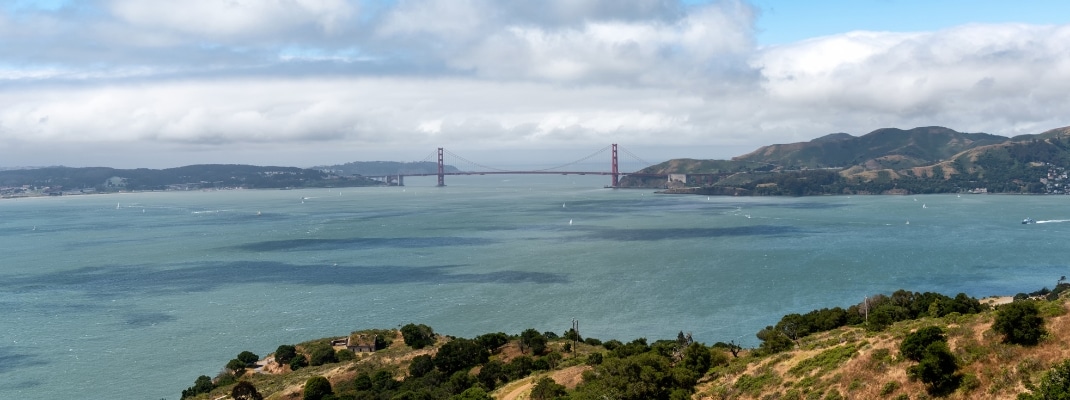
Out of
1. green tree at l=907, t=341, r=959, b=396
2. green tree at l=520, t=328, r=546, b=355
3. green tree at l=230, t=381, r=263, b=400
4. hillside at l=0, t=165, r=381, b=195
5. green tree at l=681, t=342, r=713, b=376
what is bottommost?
green tree at l=230, t=381, r=263, b=400

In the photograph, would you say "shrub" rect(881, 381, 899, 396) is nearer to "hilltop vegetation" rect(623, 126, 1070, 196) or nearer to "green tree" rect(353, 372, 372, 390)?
"green tree" rect(353, 372, 372, 390)

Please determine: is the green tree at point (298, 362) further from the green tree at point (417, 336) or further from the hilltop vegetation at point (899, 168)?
the hilltop vegetation at point (899, 168)

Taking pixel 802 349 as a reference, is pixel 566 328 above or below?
below

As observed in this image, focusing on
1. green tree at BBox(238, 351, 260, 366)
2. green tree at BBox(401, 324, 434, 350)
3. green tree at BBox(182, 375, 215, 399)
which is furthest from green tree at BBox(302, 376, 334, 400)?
green tree at BBox(238, 351, 260, 366)

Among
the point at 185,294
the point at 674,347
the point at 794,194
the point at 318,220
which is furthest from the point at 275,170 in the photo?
the point at 674,347

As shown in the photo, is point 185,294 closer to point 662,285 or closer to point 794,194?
point 662,285

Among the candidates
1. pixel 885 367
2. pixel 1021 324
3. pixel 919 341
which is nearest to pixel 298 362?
pixel 885 367

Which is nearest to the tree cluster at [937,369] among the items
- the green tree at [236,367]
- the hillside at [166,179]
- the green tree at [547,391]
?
the green tree at [547,391]
